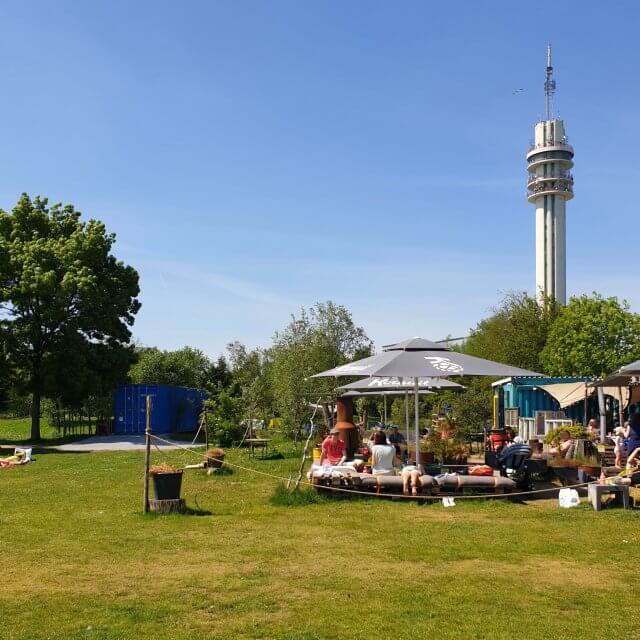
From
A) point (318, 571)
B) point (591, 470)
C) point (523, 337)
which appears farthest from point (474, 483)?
point (523, 337)

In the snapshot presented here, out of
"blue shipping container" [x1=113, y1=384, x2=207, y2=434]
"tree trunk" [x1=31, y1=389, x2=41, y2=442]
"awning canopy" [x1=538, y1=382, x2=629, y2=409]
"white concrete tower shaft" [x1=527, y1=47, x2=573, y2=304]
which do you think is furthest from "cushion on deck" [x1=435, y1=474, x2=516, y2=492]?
"white concrete tower shaft" [x1=527, y1=47, x2=573, y2=304]

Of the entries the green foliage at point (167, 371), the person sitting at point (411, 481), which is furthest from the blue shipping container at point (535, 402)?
the green foliage at point (167, 371)

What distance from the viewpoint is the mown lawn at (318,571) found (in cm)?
526

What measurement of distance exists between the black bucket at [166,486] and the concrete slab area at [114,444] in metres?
Result: 13.3


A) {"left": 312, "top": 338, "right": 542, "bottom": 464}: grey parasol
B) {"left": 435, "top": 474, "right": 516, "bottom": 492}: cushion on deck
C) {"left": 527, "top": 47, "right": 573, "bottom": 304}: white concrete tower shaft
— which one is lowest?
{"left": 435, "top": 474, "right": 516, "bottom": 492}: cushion on deck

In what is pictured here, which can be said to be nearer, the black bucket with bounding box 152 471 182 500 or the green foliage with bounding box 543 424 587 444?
the black bucket with bounding box 152 471 182 500

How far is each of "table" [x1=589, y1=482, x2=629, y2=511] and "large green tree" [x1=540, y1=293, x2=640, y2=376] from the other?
22394mm

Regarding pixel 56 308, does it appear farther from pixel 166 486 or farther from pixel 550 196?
pixel 550 196

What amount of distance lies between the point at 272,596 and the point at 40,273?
84.6 ft

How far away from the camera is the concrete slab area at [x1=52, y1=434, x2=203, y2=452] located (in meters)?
24.7

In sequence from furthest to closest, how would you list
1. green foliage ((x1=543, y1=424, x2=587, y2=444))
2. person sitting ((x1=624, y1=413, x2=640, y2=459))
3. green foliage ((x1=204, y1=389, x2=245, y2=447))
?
green foliage ((x1=204, y1=389, x2=245, y2=447)) < green foliage ((x1=543, y1=424, x2=587, y2=444)) < person sitting ((x1=624, y1=413, x2=640, y2=459))

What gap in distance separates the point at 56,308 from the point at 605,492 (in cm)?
2430

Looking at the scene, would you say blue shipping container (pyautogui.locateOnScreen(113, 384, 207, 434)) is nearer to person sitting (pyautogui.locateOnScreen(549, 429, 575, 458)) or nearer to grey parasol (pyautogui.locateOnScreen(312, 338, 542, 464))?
person sitting (pyautogui.locateOnScreen(549, 429, 575, 458))

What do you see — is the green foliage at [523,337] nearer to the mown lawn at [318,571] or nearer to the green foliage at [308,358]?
the green foliage at [308,358]
